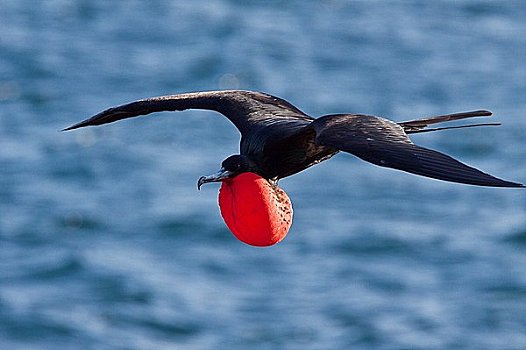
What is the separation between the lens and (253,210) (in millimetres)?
→ 4551

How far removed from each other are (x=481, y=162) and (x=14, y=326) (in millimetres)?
4035

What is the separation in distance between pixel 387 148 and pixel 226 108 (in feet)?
3.52

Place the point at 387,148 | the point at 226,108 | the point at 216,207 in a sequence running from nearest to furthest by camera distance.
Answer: the point at 387,148, the point at 226,108, the point at 216,207

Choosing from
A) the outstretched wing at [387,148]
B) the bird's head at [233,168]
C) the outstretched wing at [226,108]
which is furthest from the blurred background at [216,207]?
the outstretched wing at [387,148]

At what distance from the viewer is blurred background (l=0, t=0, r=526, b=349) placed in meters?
9.55

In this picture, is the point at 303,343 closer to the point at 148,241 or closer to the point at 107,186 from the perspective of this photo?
the point at 148,241

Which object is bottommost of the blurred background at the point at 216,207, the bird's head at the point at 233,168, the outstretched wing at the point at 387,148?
the outstretched wing at the point at 387,148

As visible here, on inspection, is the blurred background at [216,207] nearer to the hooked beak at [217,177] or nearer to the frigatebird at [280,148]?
the frigatebird at [280,148]

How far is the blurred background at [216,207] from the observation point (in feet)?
31.3

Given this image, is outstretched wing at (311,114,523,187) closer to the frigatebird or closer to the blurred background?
the frigatebird

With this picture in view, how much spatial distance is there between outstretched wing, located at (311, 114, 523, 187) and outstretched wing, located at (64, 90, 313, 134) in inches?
22.7

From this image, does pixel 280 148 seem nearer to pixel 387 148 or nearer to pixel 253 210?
pixel 253 210

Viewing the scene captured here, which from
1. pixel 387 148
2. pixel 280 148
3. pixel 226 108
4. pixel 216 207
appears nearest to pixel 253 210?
pixel 280 148

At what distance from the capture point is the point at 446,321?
9664 mm
